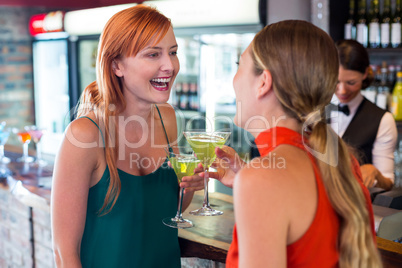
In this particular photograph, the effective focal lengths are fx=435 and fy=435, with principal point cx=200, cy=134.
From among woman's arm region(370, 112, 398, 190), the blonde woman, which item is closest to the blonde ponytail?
the blonde woman

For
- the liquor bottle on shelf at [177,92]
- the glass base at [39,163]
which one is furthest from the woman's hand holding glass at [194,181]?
the liquor bottle on shelf at [177,92]

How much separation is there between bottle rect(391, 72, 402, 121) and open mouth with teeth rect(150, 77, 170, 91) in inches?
109

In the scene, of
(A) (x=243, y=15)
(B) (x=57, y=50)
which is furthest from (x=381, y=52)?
(B) (x=57, y=50)

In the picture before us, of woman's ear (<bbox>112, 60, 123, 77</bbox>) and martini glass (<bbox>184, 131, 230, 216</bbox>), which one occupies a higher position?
woman's ear (<bbox>112, 60, 123, 77</bbox>)

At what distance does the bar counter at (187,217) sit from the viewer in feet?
5.63

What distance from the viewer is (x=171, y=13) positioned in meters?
4.25

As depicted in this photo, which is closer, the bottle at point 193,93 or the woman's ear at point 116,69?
the woman's ear at point 116,69

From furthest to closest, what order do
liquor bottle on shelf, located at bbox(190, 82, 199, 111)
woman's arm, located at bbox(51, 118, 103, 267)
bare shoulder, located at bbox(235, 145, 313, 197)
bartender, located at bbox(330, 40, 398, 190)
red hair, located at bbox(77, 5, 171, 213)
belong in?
liquor bottle on shelf, located at bbox(190, 82, 199, 111) → bartender, located at bbox(330, 40, 398, 190) → red hair, located at bbox(77, 5, 171, 213) → woman's arm, located at bbox(51, 118, 103, 267) → bare shoulder, located at bbox(235, 145, 313, 197)

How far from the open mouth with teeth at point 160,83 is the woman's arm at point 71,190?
308 millimetres

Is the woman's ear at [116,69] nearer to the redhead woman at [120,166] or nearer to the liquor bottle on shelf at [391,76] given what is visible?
the redhead woman at [120,166]

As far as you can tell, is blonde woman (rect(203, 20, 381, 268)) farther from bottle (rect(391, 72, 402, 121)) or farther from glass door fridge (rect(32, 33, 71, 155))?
glass door fridge (rect(32, 33, 71, 155))

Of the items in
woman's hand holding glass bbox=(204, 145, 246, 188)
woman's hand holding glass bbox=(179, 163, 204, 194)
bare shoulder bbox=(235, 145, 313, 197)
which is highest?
bare shoulder bbox=(235, 145, 313, 197)

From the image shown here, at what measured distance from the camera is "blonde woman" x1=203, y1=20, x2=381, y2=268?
3.03 ft

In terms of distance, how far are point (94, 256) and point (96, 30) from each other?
13.1 feet
